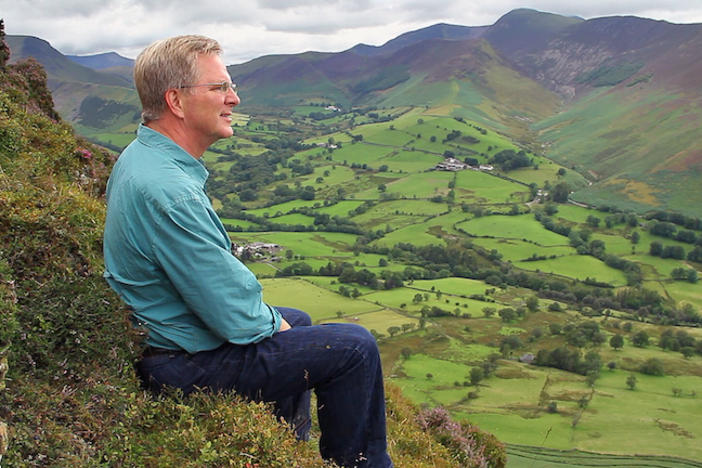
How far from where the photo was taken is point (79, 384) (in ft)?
14.6

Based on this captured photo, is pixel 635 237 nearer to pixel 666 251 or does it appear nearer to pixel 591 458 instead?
pixel 666 251

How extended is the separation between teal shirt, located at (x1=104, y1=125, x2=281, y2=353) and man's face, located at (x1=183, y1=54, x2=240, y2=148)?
0.28 metres

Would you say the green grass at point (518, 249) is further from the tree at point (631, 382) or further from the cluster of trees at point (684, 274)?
the tree at point (631, 382)

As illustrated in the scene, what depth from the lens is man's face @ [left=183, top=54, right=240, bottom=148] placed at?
4.68 metres

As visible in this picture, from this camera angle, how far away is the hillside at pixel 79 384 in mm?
3979

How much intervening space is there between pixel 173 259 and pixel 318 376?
1.76 meters

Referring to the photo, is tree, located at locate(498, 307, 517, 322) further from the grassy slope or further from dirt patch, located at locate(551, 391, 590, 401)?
the grassy slope

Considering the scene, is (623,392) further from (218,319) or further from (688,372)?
(218,319)

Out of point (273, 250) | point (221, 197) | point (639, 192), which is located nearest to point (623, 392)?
point (273, 250)

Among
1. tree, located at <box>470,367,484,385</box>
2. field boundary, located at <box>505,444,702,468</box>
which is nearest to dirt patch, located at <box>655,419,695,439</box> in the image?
field boundary, located at <box>505,444,702,468</box>

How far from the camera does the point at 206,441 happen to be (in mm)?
4477

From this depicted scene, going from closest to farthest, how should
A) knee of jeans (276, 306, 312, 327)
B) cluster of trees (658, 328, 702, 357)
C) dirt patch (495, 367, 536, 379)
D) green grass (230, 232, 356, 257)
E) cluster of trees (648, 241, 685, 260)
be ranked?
knee of jeans (276, 306, 312, 327), dirt patch (495, 367, 536, 379), cluster of trees (658, 328, 702, 357), green grass (230, 232, 356, 257), cluster of trees (648, 241, 685, 260)

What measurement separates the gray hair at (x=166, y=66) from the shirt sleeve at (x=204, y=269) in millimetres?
1128

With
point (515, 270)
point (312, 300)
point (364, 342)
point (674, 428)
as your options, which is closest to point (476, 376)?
point (674, 428)
